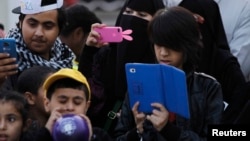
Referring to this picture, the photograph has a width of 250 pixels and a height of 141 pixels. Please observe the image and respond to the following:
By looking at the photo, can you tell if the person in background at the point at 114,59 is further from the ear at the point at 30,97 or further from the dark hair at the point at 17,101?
the dark hair at the point at 17,101

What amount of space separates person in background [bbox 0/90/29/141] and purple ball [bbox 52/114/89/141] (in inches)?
16.0

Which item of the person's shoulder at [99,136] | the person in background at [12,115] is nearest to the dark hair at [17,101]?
the person in background at [12,115]

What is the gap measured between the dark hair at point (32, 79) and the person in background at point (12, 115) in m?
0.27

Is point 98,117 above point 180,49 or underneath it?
underneath

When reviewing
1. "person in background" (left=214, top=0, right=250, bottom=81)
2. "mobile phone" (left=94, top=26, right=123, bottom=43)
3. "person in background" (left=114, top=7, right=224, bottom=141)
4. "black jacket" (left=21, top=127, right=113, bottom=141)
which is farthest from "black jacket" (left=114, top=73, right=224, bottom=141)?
"person in background" (left=214, top=0, right=250, bottom=81)

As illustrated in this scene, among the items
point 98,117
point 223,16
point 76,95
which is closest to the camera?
point 76,95

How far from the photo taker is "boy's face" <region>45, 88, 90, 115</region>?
5.03 meters

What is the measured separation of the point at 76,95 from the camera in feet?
16.6

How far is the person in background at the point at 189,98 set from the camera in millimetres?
4980

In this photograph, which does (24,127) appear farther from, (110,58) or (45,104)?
(110,58)

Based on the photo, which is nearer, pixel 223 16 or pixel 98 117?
pixel 98 117

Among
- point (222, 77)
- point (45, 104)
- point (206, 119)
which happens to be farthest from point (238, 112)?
point (45, 104)

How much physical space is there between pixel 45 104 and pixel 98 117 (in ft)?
2.38

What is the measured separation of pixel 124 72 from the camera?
6004 mm
